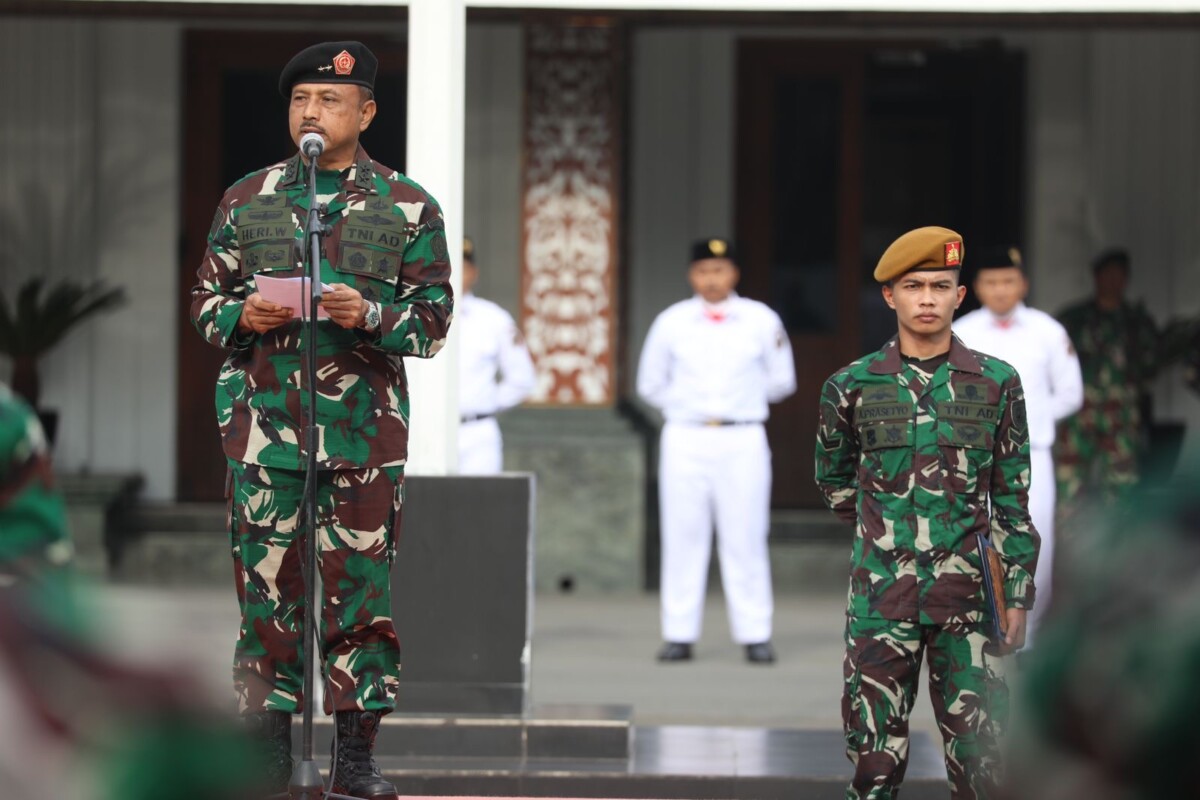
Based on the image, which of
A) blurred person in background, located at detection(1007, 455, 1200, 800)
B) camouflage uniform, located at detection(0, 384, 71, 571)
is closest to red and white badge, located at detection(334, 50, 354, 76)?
camouflage uniform, located at detection(0, 384, 71, 571)

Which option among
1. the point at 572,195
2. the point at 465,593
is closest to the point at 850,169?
the point at 572,195

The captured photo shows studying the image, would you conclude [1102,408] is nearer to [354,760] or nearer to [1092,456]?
[1092,456]

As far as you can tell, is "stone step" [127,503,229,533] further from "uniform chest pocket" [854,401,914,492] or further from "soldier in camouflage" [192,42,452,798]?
"uniform chest pocket" [854,401,914,492]

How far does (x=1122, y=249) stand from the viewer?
42.3 ft

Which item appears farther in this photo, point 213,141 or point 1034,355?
point 213,141

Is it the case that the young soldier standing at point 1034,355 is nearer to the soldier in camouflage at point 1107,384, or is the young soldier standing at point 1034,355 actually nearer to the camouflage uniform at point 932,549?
the soldier in camouflage at point 1107,384

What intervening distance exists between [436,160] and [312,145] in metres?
2.22

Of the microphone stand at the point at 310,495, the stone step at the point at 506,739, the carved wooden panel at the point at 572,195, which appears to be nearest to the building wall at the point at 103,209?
the carved wooden panel at the point at 572,195

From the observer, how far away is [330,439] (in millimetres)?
5258

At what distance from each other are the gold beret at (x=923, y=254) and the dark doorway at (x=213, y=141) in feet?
26.4

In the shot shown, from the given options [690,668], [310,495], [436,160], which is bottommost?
[690,668]

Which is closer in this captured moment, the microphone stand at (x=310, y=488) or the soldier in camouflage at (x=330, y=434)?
the microphone stand at (x=310, y=488)

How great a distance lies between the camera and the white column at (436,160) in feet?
24.2

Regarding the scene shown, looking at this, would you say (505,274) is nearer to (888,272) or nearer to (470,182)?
(470,182)
